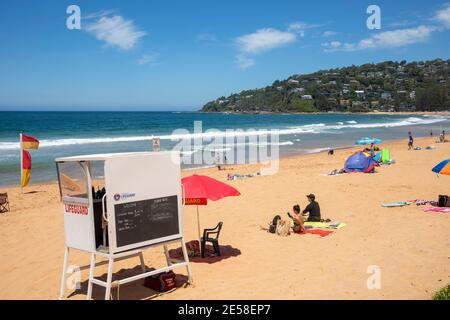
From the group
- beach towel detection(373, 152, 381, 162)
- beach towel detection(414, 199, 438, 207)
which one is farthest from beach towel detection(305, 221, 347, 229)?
beach towel detection(373, 152, 381, 162)

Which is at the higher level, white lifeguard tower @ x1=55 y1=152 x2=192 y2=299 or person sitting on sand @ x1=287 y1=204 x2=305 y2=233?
white lifeguard tower @ x1=55 y1=152 x2=192 y2=299

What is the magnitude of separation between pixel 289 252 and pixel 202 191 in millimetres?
2171

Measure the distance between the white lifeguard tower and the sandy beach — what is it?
39.3 inches

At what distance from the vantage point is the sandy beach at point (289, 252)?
6219 millimetres

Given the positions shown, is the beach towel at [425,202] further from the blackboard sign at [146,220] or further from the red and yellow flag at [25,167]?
the red and yellow flag at [25,167]

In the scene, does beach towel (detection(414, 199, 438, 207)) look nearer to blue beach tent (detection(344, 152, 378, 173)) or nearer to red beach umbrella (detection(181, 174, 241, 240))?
blue beach tent (detection(344, 152, 378, 173))

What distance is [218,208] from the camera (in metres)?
12.2

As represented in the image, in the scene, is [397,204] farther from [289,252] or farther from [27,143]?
[27,143]

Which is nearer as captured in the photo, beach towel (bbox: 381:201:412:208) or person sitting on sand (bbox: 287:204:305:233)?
person sitting on sand (bbox: 287:204:305:233)

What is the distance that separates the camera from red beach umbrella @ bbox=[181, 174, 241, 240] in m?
7.24

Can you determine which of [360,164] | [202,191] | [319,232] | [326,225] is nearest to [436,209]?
[326,225]

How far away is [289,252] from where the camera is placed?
809cm
